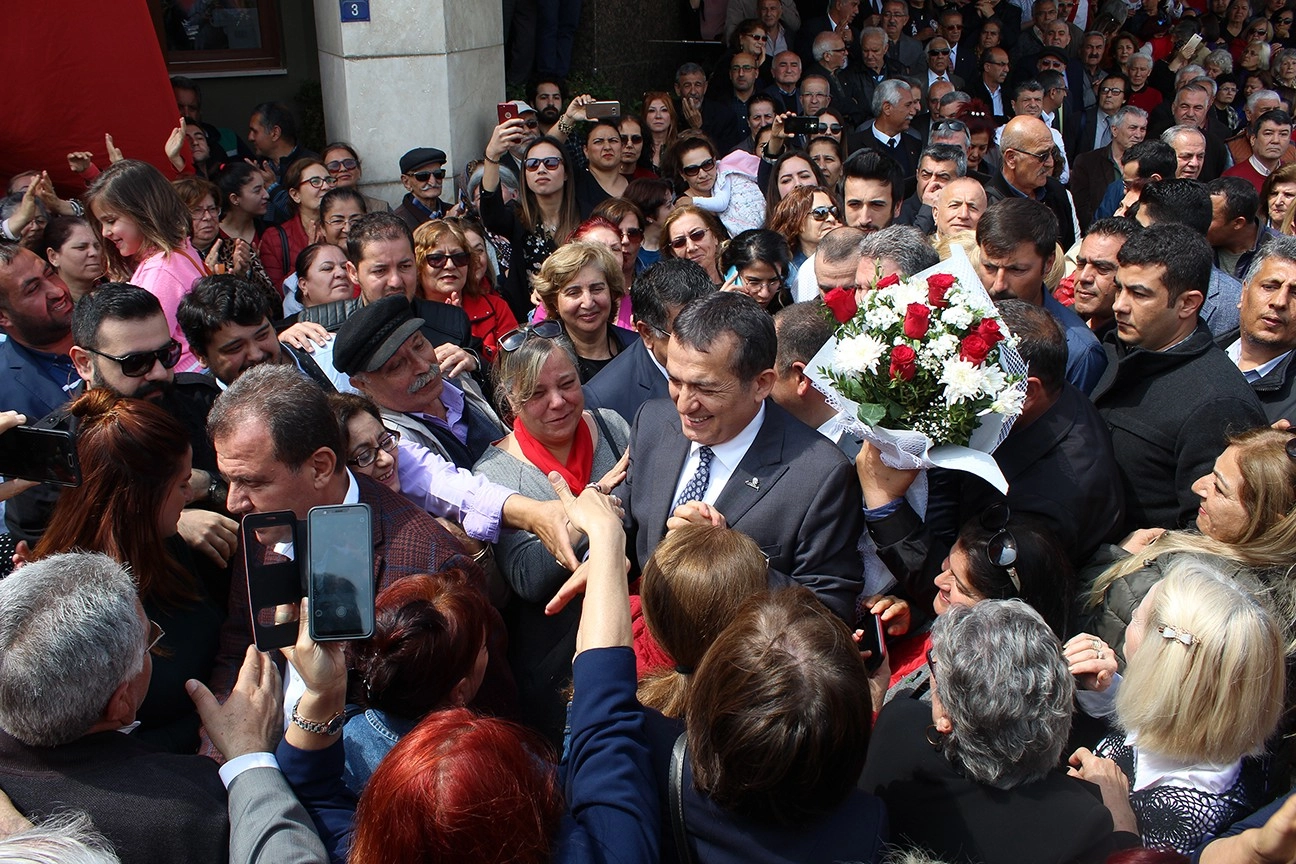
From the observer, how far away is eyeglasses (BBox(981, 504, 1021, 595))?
2799 mm

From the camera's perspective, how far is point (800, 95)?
29.8ft

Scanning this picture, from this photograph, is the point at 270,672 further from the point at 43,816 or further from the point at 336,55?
the point at 336,55

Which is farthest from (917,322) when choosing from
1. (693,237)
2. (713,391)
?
(693,237)

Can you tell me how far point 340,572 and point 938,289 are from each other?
1.94 meters

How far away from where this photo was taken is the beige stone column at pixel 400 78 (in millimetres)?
7559

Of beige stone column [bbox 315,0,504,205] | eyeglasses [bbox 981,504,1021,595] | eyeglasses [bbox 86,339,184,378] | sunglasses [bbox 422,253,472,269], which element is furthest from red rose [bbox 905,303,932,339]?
beige stone column [bbox 315,0,504,205]

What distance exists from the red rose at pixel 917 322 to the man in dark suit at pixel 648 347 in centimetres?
136

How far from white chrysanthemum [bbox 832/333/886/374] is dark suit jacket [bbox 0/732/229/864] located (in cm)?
190

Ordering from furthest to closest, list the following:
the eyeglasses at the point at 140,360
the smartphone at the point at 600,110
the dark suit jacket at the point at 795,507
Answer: the smartphone at the point at 600,110, the eyeglasses at the point at 140,360, the dark suit jacket at the point at 795,507

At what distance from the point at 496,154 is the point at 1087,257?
3.43 m

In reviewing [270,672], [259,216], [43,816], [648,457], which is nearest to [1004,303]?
[648,457]

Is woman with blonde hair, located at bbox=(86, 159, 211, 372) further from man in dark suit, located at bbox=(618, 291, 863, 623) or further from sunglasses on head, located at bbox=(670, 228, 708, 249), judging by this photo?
man in dark suit, located at bbox=(618, 291, 863, 623)

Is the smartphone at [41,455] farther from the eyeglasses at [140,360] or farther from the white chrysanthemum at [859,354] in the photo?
the white chrysanthemum at [859,354]

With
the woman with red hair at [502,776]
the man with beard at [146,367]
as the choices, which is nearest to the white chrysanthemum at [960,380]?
the woman with red hair at [502,776]
